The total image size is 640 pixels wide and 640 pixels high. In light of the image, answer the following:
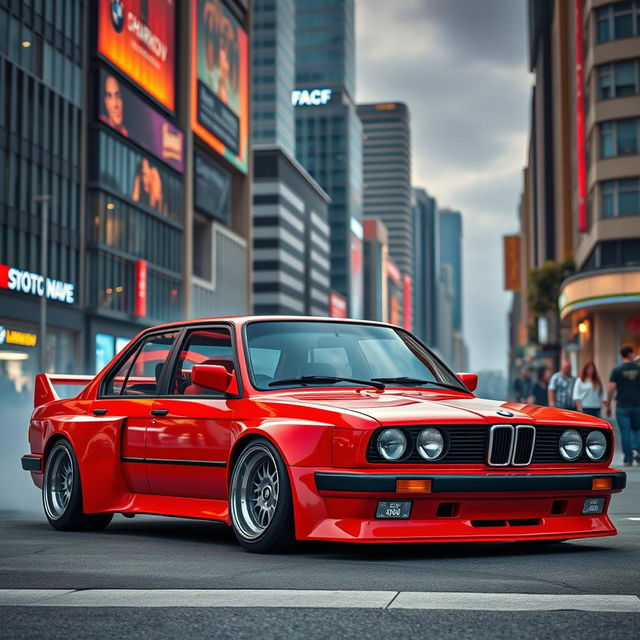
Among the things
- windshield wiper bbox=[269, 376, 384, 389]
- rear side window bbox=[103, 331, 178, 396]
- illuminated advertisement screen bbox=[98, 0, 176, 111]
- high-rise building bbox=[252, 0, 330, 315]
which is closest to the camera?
windshield wiper bbox=[269, 376, 384, 389]

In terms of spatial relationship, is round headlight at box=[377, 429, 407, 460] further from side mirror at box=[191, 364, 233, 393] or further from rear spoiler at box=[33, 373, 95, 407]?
rear spoiler at box=[33, 373, 95, 407]

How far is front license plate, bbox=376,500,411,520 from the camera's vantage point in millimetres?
6562

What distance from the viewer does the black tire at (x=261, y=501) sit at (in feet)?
22.0

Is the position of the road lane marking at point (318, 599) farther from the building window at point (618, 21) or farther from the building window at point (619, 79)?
the building window at point (618, 21)

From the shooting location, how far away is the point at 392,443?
6621 mm

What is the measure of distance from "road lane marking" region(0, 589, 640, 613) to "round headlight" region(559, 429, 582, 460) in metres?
1.96

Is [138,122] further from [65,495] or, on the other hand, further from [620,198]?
[65,495]

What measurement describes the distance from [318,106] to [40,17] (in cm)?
12353

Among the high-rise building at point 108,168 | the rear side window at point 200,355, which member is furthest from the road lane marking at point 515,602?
the high-rise building at point 108,168

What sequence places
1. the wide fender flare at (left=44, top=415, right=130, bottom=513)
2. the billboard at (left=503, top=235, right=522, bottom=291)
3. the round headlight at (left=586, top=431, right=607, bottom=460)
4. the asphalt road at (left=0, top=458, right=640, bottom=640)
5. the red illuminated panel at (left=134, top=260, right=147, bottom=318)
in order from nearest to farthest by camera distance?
the asphalt road at (left=0, top=458, right=640, bottom=640) → the round headlight at (left=586, top=431, right=607, bottom=460) → the wide fender flare at (left=44, top=415, right=130, bottom=513) → the red illuminated panel at (left=134, top=260, right=147, bottom=318) → the billboard at (left=503, top=235, right=522, bottom=291)

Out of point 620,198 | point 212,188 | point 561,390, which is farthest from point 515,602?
point 212,188

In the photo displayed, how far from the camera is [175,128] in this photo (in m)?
72.3

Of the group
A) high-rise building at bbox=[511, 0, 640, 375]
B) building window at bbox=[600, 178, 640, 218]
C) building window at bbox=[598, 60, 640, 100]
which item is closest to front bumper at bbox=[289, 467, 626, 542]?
high-rise building at bbox=[511, 0, 640, 375]

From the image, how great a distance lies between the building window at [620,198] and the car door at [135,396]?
44.8 meters
